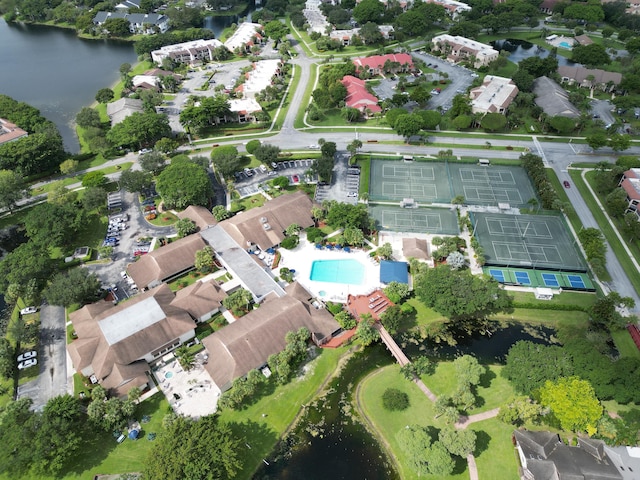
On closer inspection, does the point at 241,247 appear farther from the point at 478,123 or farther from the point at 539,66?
the point at 539,66

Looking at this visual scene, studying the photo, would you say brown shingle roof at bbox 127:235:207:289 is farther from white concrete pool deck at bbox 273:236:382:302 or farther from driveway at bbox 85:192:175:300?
white concrete pool deck at bbox 273:236:382:302

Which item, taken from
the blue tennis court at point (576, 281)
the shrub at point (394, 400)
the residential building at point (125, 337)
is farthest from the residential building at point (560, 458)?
the residential building at point (125, 337)

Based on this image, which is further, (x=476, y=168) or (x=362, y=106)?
(x=362, y=106)

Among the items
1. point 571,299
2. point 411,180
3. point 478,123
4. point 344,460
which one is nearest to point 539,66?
point 478,123

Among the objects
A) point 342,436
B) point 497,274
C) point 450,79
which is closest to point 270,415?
point 342,436

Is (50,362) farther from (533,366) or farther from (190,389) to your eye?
(533,366)

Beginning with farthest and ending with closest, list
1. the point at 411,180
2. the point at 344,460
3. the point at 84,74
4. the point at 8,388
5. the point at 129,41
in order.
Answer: the point at 129,41, the point at 84,74, the point at 411,180, the point at 8,388, the point at 344,460

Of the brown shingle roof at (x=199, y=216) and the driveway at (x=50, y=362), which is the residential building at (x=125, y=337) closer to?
the driveway at (x=50, y=362)
